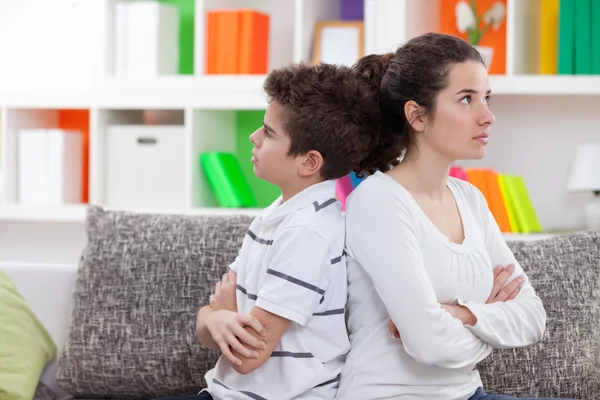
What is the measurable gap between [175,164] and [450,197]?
1.99 metres

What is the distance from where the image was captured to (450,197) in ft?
5.35

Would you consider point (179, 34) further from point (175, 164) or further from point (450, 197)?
point (450, 197)

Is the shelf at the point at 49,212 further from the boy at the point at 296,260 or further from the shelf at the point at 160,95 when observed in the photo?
the boy at the point at 296,260

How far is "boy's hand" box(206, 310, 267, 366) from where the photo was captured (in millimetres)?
1446

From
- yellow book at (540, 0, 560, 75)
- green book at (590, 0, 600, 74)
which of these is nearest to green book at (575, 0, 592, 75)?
green book at (590, 0, 600, 74)

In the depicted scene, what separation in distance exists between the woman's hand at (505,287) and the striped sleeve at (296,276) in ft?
1.02

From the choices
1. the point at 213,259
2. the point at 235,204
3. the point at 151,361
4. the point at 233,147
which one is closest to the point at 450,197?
the point at 213,259

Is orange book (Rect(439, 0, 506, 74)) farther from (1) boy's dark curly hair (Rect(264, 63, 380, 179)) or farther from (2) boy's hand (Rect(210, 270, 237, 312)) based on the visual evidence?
(2) boy's hand (Rect(210, 270, 237, 312))

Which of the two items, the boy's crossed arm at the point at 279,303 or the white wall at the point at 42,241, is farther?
the white wall at the point at 42,241

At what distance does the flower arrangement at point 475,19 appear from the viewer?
323 centimetres

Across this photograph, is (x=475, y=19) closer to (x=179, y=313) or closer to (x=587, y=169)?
(x=587, y=169)

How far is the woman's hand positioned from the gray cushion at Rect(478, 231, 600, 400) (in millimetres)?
320

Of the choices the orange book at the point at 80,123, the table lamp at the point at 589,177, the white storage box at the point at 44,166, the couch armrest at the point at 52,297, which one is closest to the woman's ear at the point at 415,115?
the couch armrest at the point at 52,297

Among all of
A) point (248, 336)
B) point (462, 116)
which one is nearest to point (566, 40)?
point (462, 116)
